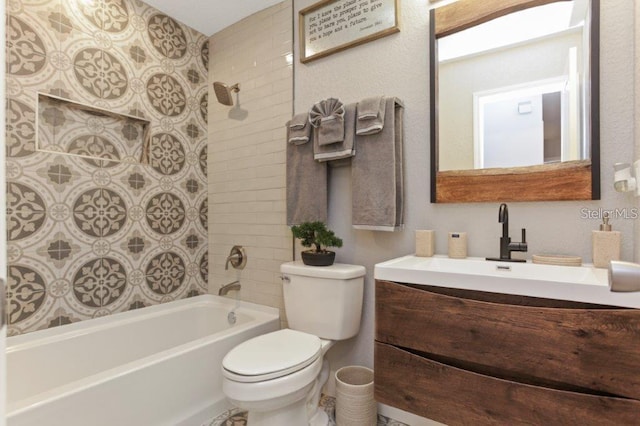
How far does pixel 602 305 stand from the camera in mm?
941

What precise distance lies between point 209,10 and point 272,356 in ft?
7.35

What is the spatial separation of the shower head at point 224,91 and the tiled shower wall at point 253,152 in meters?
0.05

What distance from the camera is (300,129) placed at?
1.93 metres

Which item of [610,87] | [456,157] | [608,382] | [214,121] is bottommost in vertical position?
[608,382]

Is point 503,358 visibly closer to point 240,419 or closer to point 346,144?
point 346,144

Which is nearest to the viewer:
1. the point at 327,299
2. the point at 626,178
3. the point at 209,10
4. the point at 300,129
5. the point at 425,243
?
the point at 626,178

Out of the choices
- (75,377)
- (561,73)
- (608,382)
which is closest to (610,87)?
(561,73)

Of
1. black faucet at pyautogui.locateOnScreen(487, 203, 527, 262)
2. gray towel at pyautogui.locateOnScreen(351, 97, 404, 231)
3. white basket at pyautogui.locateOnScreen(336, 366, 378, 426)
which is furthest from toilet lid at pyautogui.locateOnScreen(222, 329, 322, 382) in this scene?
black faucet at pyautogui.locateOnScreen(487, 203, 527, 262)

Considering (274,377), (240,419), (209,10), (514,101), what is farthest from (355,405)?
(209,10)

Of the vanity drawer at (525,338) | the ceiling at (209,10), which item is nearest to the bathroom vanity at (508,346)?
the vanity drawer at (525,338)

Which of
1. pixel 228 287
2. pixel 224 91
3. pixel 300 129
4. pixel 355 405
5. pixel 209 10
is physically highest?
pixel 209 10

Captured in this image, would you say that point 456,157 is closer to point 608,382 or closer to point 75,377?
point 608,382

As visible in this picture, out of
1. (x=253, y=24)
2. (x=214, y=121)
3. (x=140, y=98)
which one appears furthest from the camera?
(x=214, y=121)

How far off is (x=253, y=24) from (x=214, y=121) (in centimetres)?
74
